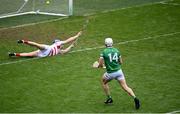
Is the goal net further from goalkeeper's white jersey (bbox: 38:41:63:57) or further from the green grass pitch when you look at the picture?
goalkeeper's white jersey (bbox: 38:41:63:57)

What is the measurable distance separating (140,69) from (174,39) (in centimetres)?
415

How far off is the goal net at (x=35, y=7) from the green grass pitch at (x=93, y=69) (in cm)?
57

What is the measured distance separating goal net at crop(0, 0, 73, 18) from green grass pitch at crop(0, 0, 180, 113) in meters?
0.57

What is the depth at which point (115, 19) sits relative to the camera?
26.4 meters

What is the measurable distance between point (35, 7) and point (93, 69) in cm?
969

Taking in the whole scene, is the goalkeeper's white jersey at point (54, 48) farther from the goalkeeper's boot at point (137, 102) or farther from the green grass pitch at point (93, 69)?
the goalkeeper's boot at point (137, 102)

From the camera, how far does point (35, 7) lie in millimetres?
28297

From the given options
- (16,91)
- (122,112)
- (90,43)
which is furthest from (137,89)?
(90,43)

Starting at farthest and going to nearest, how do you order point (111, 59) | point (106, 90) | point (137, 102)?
point (106, 90) → point (137, 102) → point (111, 59)

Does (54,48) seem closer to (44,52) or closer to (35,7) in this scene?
(44,52)

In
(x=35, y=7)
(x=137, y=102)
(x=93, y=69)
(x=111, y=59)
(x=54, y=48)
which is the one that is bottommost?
(x=137, y=102)

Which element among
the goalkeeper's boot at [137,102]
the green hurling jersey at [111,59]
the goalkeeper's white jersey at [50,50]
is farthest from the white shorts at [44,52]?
the goalkeeper's boot at [137,102]

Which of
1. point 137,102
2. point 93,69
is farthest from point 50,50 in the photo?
point 137,102

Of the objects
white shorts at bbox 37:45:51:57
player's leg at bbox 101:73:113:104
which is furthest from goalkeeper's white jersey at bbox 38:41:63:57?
player's leg at bbox 101:73:113:104
